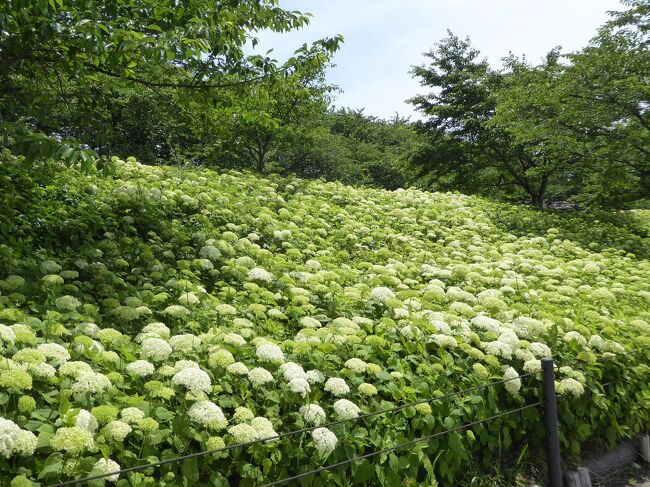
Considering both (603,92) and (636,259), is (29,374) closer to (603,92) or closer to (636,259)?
(636,259)

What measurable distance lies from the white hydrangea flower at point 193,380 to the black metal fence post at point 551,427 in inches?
88.8

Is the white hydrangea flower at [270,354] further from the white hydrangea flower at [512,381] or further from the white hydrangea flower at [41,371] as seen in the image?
the white hydrangea flower at [512,381]

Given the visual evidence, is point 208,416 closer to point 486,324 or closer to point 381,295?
point 381,295

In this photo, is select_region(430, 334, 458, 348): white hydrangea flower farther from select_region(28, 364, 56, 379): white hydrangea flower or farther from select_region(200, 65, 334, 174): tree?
select_region(200, 65, 334, 174): tree

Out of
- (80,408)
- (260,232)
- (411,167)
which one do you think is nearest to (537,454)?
(80,408)

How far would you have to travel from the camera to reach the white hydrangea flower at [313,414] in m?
2.64

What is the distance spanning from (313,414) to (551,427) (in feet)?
5.64

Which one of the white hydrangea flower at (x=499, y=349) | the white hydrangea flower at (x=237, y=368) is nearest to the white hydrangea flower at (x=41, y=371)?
the white hydrangea flower at (x=237, y=368)

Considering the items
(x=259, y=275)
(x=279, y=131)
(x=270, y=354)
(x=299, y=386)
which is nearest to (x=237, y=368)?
(x=270, y=354)

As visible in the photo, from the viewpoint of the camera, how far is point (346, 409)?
8.98 feet

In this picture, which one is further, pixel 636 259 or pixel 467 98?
pixel 467 98

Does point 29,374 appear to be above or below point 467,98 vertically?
below

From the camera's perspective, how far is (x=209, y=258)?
526 cm

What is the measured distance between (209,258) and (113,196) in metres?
2.00
